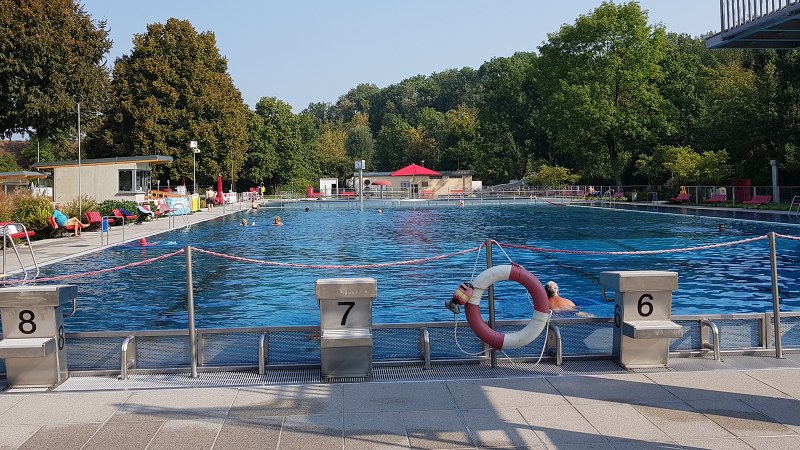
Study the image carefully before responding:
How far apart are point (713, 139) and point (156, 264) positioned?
134ft

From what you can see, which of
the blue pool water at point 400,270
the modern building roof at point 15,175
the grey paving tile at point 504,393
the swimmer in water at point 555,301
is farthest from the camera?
the modern building roof at point 15,175

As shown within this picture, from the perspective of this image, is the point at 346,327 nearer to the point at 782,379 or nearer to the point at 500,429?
the point at 500,429

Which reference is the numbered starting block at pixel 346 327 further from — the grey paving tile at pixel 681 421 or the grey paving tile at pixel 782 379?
the grey paving tile at pixel 782 379

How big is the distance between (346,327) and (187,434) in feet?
7.45

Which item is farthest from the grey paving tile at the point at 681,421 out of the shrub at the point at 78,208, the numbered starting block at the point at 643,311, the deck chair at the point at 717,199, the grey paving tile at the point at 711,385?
the deck chair at the point at 717,199

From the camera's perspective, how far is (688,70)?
67.5 meters

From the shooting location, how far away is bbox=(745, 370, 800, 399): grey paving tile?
688 cm

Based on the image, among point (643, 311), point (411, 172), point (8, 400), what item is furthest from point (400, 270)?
point (411, 172)

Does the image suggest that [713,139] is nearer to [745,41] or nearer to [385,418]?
[745,41]

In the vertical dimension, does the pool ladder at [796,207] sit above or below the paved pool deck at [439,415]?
above

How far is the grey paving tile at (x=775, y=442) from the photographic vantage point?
17.8ft

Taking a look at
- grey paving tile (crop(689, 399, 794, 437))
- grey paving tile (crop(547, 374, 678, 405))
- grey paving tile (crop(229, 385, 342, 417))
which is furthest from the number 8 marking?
grey paving tile (crop(689, 399, 794, 437))

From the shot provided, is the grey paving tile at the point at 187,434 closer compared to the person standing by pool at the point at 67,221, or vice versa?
the grey paving tile at the point at 187,434

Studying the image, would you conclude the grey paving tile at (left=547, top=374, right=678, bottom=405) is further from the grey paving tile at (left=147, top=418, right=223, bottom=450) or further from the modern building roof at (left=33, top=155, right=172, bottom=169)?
the modern building roof at (left=33, top=155, right=172, bottom=169)
